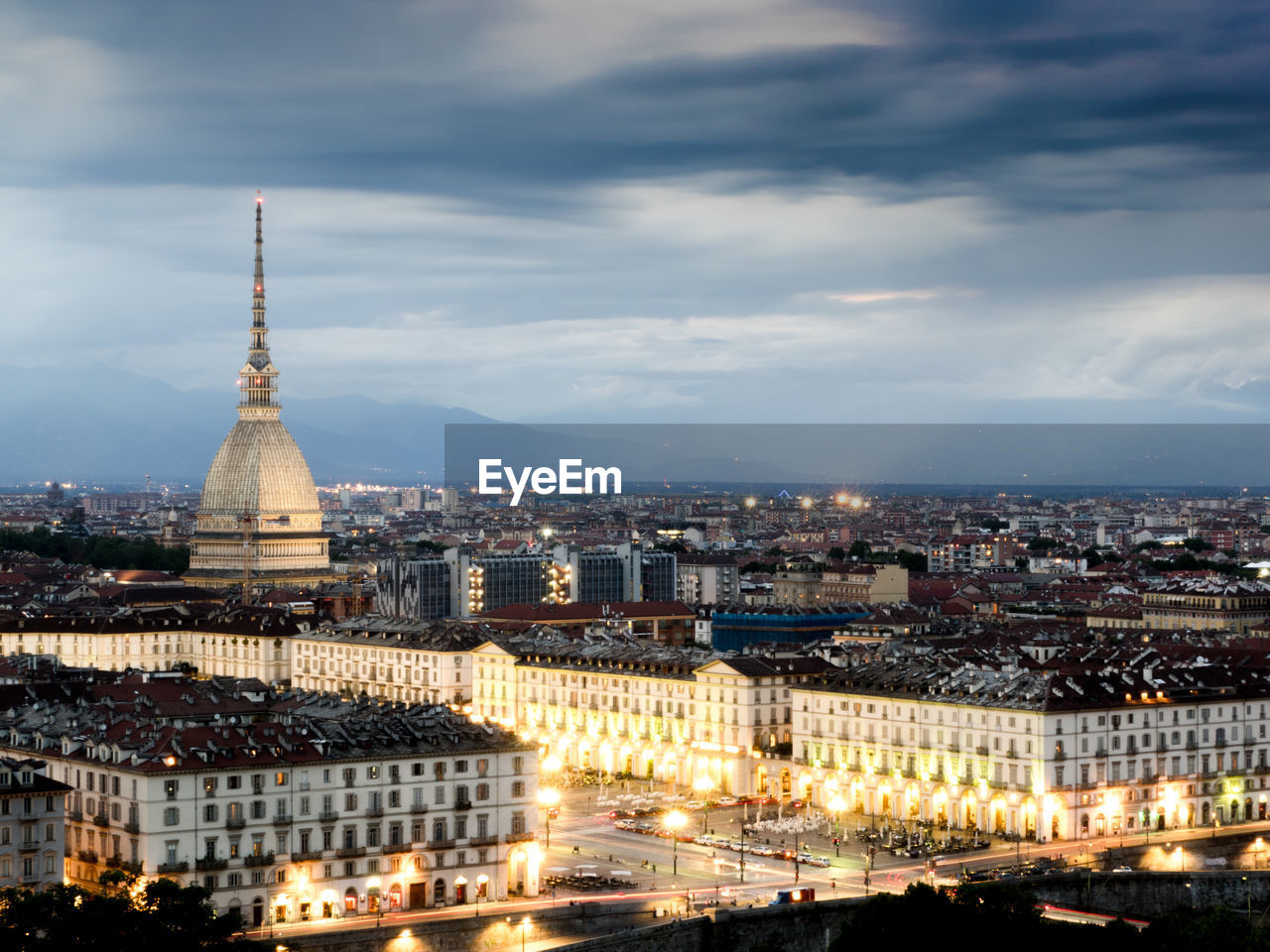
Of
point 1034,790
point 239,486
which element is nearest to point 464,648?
point 1034,790

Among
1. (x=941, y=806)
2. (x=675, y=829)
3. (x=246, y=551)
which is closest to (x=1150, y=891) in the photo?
(x=941, y=806)

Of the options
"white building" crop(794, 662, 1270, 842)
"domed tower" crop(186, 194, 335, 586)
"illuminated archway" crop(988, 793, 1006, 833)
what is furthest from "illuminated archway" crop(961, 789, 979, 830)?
"domed tower" crop(186, 194, 335, 586)

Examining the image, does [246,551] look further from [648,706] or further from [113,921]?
[113,921]

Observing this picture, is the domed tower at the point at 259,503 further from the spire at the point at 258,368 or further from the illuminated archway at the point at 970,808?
the illuminated archway at the point at 970,808

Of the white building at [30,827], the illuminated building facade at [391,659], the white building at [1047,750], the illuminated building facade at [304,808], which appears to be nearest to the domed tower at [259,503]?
the illuminated building facade at [391,659]

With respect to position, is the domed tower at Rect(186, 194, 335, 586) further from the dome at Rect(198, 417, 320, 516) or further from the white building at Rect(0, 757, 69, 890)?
the white building at Rect(0, 757, 69, 890)

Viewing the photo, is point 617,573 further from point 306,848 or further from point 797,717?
point 306,848

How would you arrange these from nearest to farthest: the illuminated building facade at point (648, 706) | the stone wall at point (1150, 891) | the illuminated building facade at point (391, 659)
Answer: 1. the stone wall at point (1150, 891)
2. the illuminated building facade at point (648, 706)
3. the illuminated building facade at point (391, 659)

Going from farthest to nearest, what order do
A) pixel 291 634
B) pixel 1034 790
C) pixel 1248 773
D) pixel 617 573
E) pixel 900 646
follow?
pixel 617 573 → pixel 291 634 → pixel 900 646 → pixel 1248 773 → pixel 1034 790
